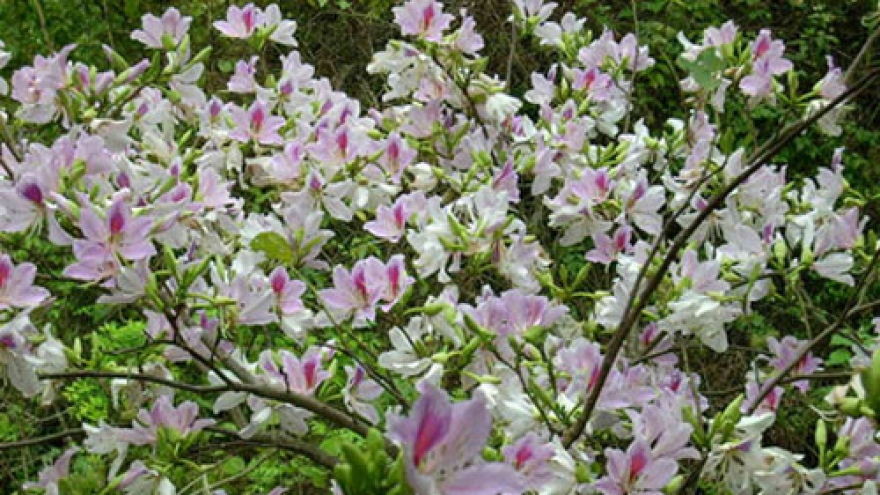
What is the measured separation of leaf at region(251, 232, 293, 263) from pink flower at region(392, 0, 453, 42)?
670mm

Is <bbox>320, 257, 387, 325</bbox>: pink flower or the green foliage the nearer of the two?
the green foliage

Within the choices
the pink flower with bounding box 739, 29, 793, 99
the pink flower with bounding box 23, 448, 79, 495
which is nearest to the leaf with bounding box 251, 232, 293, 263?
the pink flower with bounding box 23, 448, 79, 495

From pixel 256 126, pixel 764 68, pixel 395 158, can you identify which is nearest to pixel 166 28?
pixel 256 126

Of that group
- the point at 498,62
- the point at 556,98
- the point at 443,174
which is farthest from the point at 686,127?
the point at 498,62

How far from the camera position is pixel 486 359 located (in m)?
1.41

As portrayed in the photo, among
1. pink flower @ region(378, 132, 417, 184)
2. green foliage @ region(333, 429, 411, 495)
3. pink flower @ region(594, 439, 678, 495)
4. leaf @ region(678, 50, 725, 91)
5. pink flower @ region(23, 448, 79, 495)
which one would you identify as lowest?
pink flower @ region(23, 448, 79, 495)

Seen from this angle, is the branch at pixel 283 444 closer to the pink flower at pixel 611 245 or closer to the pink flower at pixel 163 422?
the pink flower at pixel 163 422

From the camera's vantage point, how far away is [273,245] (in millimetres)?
1418

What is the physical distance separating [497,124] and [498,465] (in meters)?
1.39

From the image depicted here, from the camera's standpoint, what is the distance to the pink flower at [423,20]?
6.47 ft

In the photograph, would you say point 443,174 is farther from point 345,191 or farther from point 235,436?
point 235,436

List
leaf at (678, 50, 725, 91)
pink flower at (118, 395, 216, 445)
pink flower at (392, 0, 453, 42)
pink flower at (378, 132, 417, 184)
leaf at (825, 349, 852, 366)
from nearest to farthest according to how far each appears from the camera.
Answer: leaf at (678, 50, 725, 91)
pink flower at (118, 395, 216, 445)
pink flower at (378, 132, 417, 184)
pink flower at (392, 0, 453, 42)
leaf at (825, 349, 852, 366)

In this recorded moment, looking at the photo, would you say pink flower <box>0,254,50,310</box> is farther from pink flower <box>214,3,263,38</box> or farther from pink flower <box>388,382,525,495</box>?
pink flower <box>214,3,263,38</box>

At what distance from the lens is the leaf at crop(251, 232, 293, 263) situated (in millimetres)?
1403
